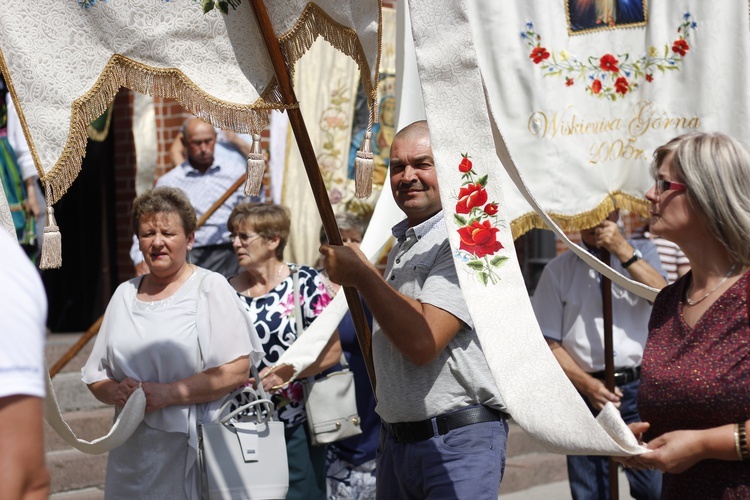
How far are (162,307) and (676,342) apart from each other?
2.02 metres

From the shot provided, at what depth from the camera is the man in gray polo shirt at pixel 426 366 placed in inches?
119

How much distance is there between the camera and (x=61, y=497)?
5.54 m

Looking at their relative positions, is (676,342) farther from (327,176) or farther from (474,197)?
(327,176)

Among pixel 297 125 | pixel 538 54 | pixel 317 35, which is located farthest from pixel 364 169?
pixel 538 54

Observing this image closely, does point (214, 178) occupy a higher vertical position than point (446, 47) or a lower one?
lower

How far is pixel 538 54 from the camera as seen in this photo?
472cm

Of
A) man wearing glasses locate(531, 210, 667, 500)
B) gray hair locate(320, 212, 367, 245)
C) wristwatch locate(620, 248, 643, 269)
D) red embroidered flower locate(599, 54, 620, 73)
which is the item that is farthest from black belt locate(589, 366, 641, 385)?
gray hair locate(320, 212, 367, 245)

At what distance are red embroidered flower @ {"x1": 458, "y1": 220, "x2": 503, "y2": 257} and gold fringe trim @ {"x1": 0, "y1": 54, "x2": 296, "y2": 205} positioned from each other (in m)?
0.77

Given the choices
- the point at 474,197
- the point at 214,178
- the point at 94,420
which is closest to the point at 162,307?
the point at 474,197

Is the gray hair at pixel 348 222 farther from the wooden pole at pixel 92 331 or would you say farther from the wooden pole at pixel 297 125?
the wooden pole at pixel 297 125

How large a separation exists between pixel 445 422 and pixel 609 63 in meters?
2.38

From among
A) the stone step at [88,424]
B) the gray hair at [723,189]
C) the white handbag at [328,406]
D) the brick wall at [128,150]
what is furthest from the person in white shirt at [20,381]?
the brick wall at [128,150]

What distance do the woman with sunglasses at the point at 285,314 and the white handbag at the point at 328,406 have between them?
0.04 m

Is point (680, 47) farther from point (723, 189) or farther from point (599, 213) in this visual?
point (723, 189)
